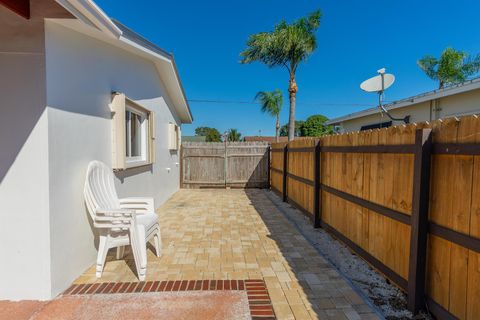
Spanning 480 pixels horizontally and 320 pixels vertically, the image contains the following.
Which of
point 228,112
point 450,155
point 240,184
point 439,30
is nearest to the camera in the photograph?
point 450,155

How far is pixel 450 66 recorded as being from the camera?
19344 millimetres

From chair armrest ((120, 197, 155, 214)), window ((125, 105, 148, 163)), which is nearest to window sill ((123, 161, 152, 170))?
window ((125, 105, 148, 163))

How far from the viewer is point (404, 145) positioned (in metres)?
2.77

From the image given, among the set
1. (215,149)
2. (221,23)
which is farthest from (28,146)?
(221,23)

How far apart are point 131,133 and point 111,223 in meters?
2.87

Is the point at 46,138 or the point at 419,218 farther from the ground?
the point at 46,138

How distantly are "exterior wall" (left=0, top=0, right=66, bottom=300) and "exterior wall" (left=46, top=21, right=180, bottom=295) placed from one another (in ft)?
0.23

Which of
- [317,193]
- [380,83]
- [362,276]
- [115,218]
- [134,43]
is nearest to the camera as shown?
[115,218]

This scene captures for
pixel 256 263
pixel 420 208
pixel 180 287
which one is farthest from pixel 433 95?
pixel 180 287

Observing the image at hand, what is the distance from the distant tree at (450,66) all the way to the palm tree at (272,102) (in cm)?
1182

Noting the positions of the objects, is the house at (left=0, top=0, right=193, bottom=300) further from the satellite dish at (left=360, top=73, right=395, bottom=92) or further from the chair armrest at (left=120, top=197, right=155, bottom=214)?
the satellite dish at (left=360, top=73, right=395, bottom=92)

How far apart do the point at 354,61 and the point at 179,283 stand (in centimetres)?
1908

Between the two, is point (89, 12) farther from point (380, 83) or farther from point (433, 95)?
point (433, 95)

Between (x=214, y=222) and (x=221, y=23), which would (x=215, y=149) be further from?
(x=221, y=23)
